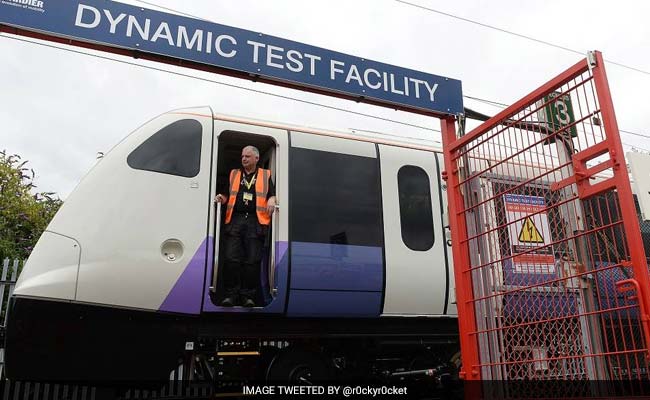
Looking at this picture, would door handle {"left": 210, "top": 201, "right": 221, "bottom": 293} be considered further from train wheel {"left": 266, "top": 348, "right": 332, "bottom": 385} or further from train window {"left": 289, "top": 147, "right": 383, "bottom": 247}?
train wheel {"left": 266, "top": 348, "right": 332, "bottom": 385}

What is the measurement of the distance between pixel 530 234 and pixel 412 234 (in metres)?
2.40

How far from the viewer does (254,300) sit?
516cm

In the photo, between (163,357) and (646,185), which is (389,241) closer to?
(163,357)

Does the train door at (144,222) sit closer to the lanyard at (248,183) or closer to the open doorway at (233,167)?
the open doorway at (233,167)

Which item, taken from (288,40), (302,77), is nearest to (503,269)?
(302,77)

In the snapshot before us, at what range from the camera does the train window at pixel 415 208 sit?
229 inches

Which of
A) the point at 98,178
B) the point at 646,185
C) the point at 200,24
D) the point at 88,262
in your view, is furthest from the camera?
the point at 98,178

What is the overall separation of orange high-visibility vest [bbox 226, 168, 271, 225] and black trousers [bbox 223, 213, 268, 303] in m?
0.07

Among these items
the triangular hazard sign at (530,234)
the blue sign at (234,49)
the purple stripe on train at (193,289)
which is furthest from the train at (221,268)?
the triangular hazard sign at (530,234)

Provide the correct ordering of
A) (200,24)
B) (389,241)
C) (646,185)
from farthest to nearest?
(389,241) → (200,24) → (646,185)

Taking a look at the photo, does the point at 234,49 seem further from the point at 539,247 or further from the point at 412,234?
the point at 412,234

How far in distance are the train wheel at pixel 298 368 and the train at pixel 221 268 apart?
1 centimetres

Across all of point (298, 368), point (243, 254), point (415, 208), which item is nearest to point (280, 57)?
point (243, 254)

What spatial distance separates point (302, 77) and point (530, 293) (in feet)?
7.17
